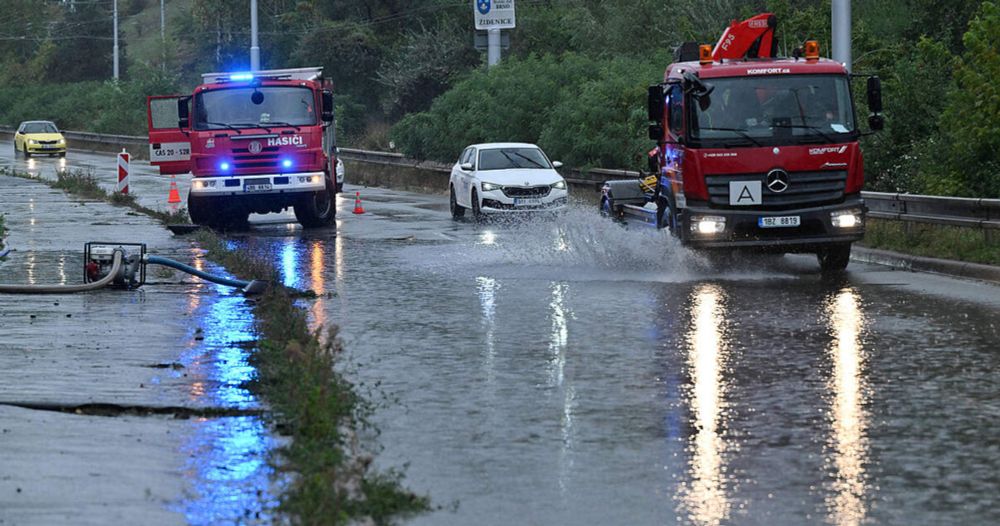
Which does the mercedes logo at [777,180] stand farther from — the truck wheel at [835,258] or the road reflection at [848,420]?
the road reflection at [848,420]

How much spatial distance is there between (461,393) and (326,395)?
54.1 inches

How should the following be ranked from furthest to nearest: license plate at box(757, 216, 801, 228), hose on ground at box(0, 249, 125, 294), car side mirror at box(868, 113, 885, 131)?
car side mirror at box(868, 113, 885, 131) → license plate at box(757, 216, 801, 228) → hose on ground at box(0, 249, 125, 294)

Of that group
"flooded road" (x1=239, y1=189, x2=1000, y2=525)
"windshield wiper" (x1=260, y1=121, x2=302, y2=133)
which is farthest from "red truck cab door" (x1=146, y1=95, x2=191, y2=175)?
"flooded road" (x1=239, y1=189, x2=1000, y2=525)

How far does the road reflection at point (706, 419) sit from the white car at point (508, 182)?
13.8 m

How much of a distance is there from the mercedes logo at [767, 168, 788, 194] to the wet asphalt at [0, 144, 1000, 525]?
103cm

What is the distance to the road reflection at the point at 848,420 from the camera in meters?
6.99

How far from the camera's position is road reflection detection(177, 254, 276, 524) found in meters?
6.78

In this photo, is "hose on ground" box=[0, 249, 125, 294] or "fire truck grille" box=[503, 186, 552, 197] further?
"fire truck grille" box=[503, 186, 552, 197]

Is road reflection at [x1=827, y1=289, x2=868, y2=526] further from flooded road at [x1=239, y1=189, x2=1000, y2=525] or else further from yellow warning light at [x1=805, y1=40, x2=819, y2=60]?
yellow warning light at [x1=805, y1=40, x2=819, y2=60]

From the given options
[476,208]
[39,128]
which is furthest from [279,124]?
[39,128]

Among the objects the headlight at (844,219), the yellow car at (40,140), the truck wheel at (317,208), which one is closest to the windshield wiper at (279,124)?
the truck wheel at (317,208)

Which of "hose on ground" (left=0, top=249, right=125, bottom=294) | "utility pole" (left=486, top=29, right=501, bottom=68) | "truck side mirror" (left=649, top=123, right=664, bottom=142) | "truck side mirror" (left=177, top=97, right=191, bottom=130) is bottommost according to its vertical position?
"hose on ground" (left=0, top=249, right=125, bottom=294)

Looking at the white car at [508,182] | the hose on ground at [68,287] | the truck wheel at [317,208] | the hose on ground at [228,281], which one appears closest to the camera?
the hose on ground at [68,287]

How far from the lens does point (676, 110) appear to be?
62.6 feet
